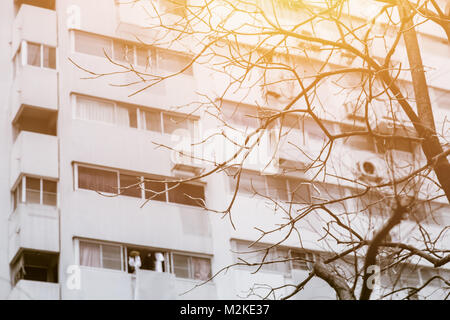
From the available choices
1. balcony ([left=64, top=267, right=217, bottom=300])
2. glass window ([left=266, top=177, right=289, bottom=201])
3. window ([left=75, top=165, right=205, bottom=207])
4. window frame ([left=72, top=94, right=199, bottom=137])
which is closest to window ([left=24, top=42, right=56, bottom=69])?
window frame ([left=72, top=94, right=199, bottom=137])

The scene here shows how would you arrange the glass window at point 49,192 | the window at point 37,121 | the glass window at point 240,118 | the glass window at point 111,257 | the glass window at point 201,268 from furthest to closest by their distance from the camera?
the glass window at point 240,118, the window at point 37,121, the glass window at point 201,268, the glass window at point 49,192, the glass window at point 111,257

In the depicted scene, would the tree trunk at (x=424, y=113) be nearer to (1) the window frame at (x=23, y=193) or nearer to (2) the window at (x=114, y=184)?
(2) the window at (x=114, y=184)

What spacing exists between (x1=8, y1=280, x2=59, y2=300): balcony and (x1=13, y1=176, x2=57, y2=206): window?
1579mm

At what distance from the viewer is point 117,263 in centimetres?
1450

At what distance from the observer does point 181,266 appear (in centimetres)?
1520

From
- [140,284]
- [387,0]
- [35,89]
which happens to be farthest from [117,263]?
[387,0]

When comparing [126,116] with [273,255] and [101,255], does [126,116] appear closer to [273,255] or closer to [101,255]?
[101,255]

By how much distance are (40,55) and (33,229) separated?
4.00 meters

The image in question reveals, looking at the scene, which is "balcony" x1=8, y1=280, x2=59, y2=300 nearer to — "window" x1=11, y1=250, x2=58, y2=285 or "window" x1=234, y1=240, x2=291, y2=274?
"window" x1=11, y1=250, x2=58, y2=285

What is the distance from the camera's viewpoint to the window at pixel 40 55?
15.9 metres

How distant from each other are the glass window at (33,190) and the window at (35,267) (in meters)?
1.04

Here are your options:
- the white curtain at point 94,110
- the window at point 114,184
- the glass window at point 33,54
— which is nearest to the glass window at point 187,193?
the window at point 114,184

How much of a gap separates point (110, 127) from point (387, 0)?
10950mm

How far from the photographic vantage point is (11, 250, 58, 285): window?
13851 mm
